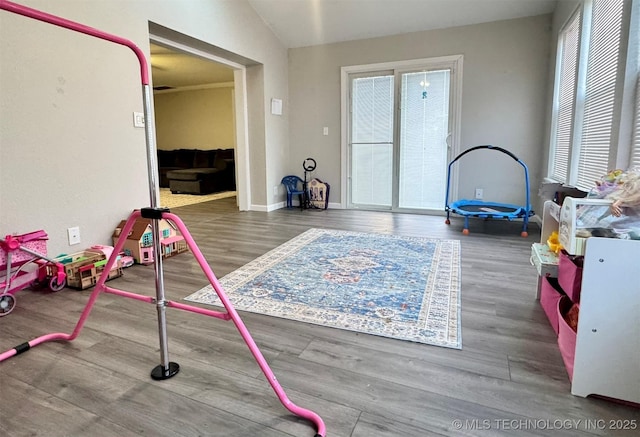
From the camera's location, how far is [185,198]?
689cm

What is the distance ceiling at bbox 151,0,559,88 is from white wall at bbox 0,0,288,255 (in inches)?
51.6

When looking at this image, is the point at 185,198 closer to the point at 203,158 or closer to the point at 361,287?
the point at 203,158

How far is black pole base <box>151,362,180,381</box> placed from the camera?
4.89 feet

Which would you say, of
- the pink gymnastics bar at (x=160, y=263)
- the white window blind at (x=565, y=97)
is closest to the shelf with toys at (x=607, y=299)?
the pink gymnastics bar at (x=160, y=263)

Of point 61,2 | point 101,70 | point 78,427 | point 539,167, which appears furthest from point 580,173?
point 61,2

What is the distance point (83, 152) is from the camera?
2809 mm

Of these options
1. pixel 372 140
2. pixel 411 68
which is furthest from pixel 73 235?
pixel 411 68

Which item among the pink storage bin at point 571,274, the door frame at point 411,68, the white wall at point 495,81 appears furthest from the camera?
the door frame at point 411,68

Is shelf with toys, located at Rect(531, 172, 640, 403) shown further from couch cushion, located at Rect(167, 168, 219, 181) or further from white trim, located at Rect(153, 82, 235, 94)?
white trim, located at Rect(153, 82, 235, 94)

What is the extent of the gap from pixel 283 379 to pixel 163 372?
0.48 m

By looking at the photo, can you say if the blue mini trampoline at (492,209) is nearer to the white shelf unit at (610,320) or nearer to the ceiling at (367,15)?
the ceiling at (367,15)

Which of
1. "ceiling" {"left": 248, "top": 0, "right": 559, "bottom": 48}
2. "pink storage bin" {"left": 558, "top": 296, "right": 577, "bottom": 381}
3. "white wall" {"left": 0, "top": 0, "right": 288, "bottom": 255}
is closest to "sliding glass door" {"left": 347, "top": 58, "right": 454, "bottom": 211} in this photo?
"ceiling" {"left": 248, "top": 0, "right": 559, "bottom": 48}

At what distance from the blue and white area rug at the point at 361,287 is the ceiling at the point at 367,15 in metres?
2.82

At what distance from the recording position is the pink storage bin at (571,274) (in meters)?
1.58
